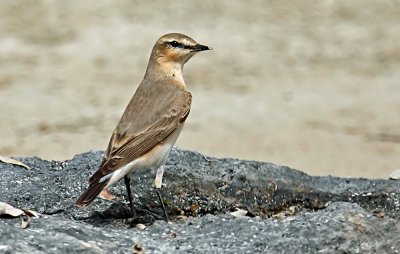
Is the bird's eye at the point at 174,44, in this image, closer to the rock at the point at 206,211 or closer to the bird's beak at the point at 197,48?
the bird's beak at the point at 197,48

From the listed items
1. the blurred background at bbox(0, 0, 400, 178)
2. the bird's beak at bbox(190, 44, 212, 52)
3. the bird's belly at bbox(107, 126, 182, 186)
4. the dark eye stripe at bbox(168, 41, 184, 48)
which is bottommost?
the bird's belly at bbox(107, 126, 182, 186)

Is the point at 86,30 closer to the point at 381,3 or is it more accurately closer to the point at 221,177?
the point at 381,3

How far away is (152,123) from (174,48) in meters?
0.75

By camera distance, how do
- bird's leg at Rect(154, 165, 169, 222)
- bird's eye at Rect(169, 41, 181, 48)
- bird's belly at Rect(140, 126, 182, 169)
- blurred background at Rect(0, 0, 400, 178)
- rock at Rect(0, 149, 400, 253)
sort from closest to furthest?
rock at Rect(0, 149, 400, 253), bird's leg at Rect(154, 165, 169, 222), bird's belly at Rect(140, 126, 182, 169), bird's eye at Rect(169, 41, 181, 48), blurred background at Rect(0, 0, 400, 178)

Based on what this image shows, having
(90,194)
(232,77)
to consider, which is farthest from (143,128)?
(232,77)

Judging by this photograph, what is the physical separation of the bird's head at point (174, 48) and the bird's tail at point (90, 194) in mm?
1400

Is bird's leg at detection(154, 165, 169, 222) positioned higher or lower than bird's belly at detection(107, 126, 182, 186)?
lower

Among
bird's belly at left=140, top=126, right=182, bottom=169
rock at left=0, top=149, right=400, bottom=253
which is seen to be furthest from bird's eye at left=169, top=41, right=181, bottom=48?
bird's belly at left=140, top=126, right=182, bottom=169

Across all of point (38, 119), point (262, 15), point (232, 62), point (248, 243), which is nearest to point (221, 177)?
point (248, 243)

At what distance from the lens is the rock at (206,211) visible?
567 centimetres

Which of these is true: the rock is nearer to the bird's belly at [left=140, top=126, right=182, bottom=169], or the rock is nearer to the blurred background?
the bird's belly at [left=140, top=126, right=182, bottom=169]

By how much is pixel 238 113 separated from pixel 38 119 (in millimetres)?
2259

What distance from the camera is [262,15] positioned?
15.4m

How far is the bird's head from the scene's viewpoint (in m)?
7.60
